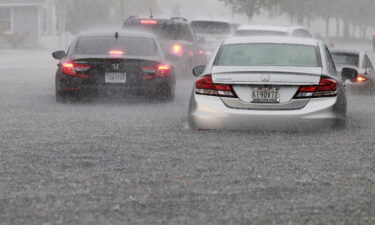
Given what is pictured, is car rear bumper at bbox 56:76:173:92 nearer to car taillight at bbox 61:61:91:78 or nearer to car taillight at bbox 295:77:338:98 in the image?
car taillight at bbox 61:61:91:78

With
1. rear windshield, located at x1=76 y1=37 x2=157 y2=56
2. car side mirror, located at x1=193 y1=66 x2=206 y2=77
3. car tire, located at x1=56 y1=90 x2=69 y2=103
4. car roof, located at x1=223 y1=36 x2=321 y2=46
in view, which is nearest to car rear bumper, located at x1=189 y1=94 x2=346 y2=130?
car side mirror, located at x1=193 y1=66 x2=206 y2=77

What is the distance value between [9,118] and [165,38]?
10.8 m

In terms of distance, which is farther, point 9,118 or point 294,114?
point 9,118

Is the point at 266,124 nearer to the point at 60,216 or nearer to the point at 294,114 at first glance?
the point at 294,114

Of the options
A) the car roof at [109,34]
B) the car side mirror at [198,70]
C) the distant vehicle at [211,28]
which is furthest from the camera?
the distant vehicle at [211,28]

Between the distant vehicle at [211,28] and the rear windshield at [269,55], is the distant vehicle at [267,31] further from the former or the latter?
the rear windshield at [269,55]

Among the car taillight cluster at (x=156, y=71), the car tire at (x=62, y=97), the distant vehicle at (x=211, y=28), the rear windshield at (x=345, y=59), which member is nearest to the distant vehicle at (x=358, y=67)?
the rear windshield at (x=345, y=59)

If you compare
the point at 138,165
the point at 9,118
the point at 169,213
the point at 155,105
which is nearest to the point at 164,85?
the point at 155,105

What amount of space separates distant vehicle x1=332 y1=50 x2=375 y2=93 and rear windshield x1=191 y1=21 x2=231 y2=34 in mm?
16140

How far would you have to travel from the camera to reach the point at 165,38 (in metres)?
23.2

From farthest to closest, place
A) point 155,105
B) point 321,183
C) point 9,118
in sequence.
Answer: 1. point 155,105
2. point 9,118
3. point 321,183

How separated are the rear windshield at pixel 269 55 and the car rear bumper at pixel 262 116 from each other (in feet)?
2.42

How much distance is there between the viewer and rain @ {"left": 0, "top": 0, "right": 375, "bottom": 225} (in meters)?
6.57

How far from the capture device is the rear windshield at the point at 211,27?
32.6 meters
